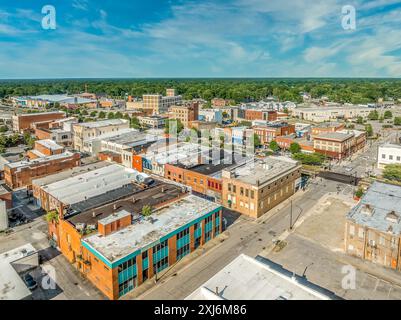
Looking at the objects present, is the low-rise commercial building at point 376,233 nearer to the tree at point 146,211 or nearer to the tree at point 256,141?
the tree at point 146,211

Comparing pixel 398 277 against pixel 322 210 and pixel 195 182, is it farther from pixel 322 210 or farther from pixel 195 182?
pixel 195 182

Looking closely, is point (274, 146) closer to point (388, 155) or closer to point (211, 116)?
point (388, 155)

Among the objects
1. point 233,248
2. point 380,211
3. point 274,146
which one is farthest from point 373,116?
point 233,248

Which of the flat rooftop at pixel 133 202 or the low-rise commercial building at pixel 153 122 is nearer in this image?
the flat rooftop at pixel 133 202

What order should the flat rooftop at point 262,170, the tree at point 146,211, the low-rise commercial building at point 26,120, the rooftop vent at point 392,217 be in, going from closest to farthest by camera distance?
the rooftop vent at point 392,217, the tree at point 146,211, the flat rooftop at point 262,170, the low-rise commercial building at point 26,120

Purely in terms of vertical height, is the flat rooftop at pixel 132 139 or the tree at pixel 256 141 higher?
the flat rooftop at pixel 132 139

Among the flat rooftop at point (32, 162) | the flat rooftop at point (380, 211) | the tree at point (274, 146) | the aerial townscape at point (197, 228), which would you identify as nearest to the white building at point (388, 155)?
the aerial townscape at point (197, 228)

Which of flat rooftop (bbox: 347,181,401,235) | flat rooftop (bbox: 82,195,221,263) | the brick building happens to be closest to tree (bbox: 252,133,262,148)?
the brick building
